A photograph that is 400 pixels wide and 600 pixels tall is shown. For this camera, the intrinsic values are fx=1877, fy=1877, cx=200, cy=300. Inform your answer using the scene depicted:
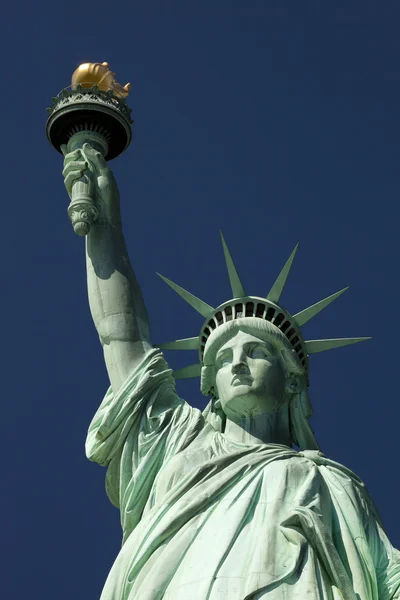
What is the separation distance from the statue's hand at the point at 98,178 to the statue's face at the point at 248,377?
192 centimetres

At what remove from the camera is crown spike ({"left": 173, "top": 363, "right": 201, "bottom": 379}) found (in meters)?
19.7

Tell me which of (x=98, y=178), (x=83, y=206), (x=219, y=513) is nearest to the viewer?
(x=219, y=513)

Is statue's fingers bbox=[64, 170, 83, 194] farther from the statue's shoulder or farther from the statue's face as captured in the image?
the statue's shoulder

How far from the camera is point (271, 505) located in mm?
17078

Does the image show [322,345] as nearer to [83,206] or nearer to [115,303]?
[115,303]

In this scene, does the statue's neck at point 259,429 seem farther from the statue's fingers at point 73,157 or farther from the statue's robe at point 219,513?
the statue's fingers at point 73,157

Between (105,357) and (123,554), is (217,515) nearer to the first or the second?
(123,554)

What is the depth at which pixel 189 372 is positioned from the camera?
19750mm

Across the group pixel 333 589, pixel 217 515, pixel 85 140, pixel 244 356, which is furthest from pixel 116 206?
pixel 333 589

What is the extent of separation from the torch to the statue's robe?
2.73m

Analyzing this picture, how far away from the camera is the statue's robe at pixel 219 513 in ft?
53.5

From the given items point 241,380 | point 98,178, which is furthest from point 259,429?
point 98,178

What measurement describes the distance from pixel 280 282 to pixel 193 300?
935mm

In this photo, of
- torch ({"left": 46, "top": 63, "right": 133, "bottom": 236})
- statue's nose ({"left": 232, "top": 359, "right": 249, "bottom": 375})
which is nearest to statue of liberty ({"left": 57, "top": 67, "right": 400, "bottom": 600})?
statue's nose ({"left": 232, "top": 359, "right": 249, "bottom": 375})
